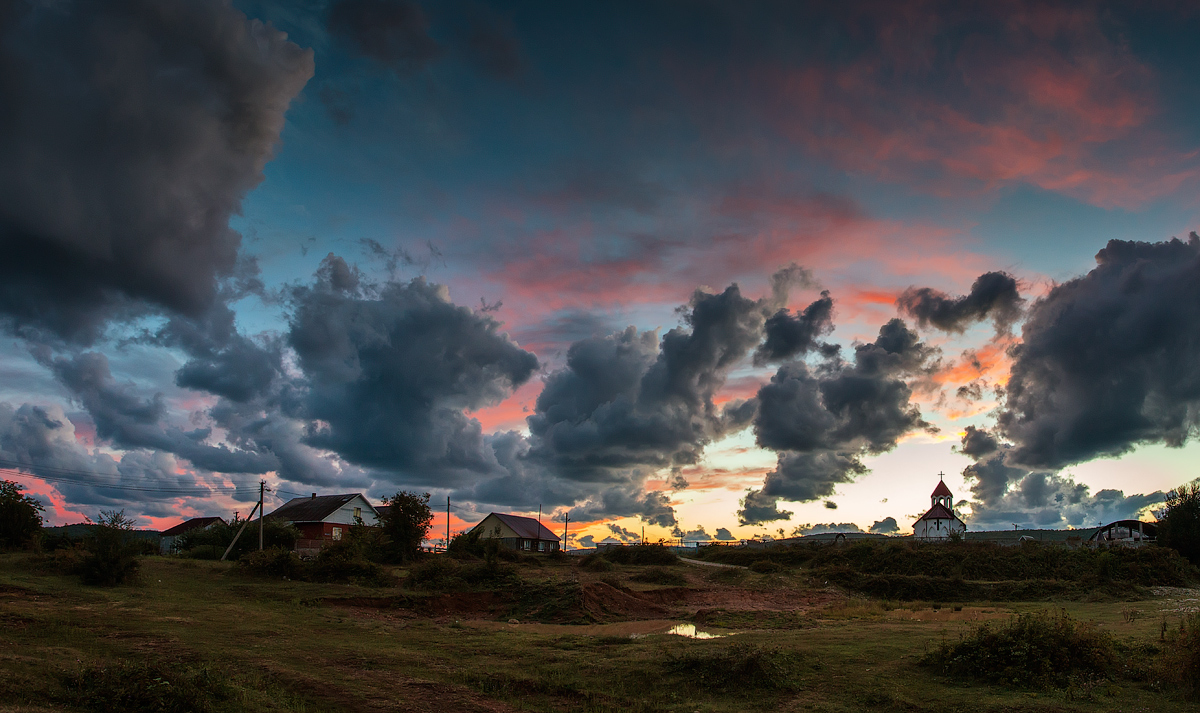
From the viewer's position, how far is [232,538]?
49281 millimetres

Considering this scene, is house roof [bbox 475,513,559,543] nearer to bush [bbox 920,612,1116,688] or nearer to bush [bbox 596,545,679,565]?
bush [bbox 596,545,679,565]

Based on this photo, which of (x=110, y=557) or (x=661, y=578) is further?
(x=661, y=578)

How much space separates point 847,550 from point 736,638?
1831 inches

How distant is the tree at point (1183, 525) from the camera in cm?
5250

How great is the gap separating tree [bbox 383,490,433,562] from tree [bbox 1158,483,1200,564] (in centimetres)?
5809

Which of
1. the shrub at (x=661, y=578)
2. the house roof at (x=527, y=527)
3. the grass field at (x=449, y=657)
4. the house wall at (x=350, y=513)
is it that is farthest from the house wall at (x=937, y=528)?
the house wall at (x=350, y=513)

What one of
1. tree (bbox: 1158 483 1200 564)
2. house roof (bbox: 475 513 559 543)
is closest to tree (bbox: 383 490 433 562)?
house roof (bbox: 475 513 559 543)

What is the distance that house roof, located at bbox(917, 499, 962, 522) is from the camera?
90438mm

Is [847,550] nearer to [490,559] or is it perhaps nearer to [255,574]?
[490,559]

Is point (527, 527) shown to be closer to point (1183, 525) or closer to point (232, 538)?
point (232, 538)

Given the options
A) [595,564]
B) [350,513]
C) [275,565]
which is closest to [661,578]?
[595,564]

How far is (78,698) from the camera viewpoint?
1142 cm

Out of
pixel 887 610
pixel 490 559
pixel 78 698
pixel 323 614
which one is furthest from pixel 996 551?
pixel 78 698

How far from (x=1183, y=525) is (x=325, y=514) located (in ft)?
256
